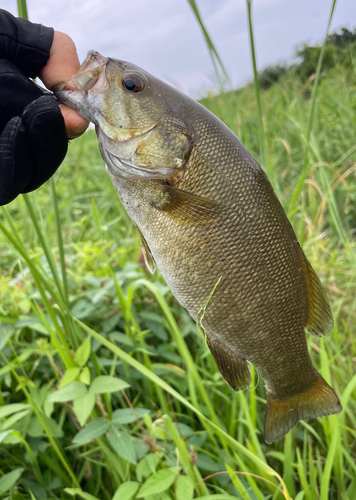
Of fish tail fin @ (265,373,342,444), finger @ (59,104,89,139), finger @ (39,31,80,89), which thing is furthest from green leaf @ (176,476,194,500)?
finger @ (39,31,80,89)

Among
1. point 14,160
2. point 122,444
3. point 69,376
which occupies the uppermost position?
point 14,160

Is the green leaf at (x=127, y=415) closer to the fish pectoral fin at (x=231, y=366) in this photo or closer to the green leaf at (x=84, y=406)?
the green leaf at (x=84, y=406)

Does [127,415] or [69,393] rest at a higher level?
[69,393]

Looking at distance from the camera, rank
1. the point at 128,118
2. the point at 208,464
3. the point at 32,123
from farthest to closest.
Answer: the point at 208,464
the point at 128,118
the point at 32,123

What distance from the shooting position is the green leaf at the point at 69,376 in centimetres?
97

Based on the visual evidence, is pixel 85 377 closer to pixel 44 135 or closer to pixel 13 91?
pixel 44 135

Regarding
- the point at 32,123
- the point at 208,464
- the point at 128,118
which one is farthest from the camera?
the point at 208,464

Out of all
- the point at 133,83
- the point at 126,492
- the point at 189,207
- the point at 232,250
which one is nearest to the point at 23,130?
the point at 133,83

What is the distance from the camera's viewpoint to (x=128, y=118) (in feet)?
3.02

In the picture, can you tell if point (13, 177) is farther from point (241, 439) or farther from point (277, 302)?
point (241, 439)

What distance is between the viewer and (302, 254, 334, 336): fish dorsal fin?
0.95m

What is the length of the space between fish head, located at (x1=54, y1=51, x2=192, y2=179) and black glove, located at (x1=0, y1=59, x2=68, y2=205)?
9 centimetres

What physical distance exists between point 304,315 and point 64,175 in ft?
11.0

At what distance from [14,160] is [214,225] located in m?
0.49
